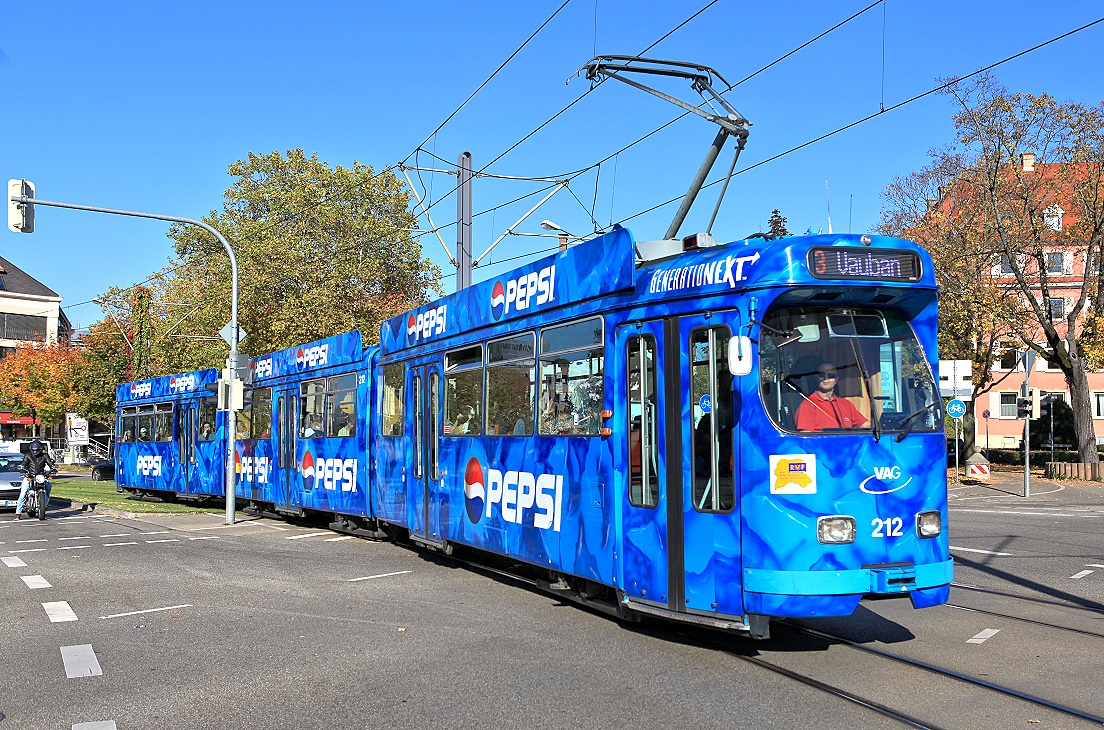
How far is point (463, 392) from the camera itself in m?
11.4

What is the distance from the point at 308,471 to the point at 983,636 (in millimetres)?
12210

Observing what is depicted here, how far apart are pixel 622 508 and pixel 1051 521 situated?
45.6 ft

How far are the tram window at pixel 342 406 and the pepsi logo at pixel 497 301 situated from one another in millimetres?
5618

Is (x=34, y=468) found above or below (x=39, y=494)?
above

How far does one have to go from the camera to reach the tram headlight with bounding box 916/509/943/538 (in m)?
7.35

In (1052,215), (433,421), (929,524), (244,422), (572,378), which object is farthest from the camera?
(1052,215)

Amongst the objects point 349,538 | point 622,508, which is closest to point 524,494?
point 622,508

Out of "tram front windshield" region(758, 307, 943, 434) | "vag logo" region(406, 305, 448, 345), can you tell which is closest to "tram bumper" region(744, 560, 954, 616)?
"tram front windshield" region(758, 307, 943, 434)

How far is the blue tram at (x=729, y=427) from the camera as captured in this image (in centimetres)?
717

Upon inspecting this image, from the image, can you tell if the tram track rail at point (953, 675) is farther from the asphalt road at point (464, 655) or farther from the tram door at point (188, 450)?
the tram door at point (188, 450)

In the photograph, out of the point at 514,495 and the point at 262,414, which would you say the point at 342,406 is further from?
the point at 514,495

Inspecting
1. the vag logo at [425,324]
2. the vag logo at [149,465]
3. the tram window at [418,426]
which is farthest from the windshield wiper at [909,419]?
the vag logo at [149,465]

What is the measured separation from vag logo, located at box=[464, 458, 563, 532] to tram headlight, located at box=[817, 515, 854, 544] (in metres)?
2.71

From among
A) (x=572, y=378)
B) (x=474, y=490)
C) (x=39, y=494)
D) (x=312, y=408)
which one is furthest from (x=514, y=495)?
(x=39, y=494)
